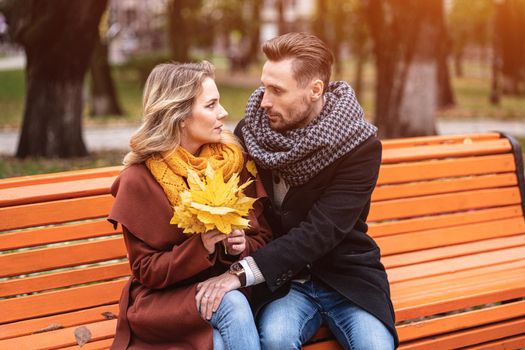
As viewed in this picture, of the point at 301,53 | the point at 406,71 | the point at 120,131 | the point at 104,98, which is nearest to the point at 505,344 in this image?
the point at 301,53

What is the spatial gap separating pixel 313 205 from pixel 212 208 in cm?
70

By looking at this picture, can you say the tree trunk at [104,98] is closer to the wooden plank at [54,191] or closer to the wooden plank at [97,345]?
the wooden plank at [54,191]

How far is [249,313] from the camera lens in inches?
114

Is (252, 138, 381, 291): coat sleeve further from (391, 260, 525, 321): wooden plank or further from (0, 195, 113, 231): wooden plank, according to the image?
(0, 195, 113, 231): wooden plank

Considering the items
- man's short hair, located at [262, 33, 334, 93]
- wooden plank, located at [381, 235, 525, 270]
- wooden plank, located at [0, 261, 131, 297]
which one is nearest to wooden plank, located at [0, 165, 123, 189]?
wooden plank, located at [0, 261, 131, 297]

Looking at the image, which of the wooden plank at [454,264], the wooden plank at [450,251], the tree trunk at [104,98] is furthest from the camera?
the tree trunk at [104,98]

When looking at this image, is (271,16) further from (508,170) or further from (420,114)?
(508,170)

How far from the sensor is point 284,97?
326cm

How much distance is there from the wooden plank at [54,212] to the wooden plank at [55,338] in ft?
1.57

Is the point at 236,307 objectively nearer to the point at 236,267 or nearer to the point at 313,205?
the point at 236,267

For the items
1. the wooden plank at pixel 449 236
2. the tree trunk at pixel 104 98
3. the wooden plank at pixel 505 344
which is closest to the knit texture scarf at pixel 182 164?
the wooden plank at pixel 449 236

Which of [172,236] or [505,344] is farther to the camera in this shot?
[505,344]

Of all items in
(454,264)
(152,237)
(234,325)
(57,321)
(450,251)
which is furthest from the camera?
(450,251)

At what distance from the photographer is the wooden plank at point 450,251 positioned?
412cm
